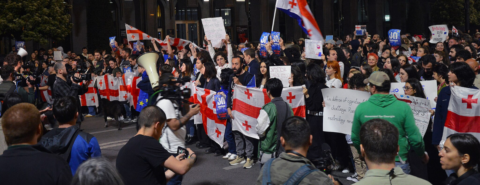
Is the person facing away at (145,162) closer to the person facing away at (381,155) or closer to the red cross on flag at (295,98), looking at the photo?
the person facing away at (381,155)

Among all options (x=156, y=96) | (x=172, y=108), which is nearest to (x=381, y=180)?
(x=172, y=108)

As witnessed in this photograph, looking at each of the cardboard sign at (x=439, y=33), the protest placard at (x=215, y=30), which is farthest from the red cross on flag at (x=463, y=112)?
the cardboard sign at (x=439, y=33)

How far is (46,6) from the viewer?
66.7 feet

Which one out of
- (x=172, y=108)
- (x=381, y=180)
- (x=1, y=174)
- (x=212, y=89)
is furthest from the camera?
(x=212, y=89)

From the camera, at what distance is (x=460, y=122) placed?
573 centimetres

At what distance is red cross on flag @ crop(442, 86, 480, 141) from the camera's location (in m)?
5.67

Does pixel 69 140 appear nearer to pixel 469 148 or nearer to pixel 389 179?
pixel 389 179

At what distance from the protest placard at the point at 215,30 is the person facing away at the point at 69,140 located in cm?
741

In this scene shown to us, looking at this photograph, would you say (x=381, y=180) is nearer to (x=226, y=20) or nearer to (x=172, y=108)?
(x=172, y=108)

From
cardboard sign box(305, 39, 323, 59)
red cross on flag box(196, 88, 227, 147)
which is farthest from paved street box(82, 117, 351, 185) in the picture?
cardboard sign box(305, 39, 323, 59)

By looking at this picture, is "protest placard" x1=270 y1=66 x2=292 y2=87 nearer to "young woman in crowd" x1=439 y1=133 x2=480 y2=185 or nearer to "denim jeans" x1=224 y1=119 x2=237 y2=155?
"denim jeans" x1=224 y1=119 x2=237 y2=155

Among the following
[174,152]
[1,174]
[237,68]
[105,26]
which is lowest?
[174,152]

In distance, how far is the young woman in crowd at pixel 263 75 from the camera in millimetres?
8281

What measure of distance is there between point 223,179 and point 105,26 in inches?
802
